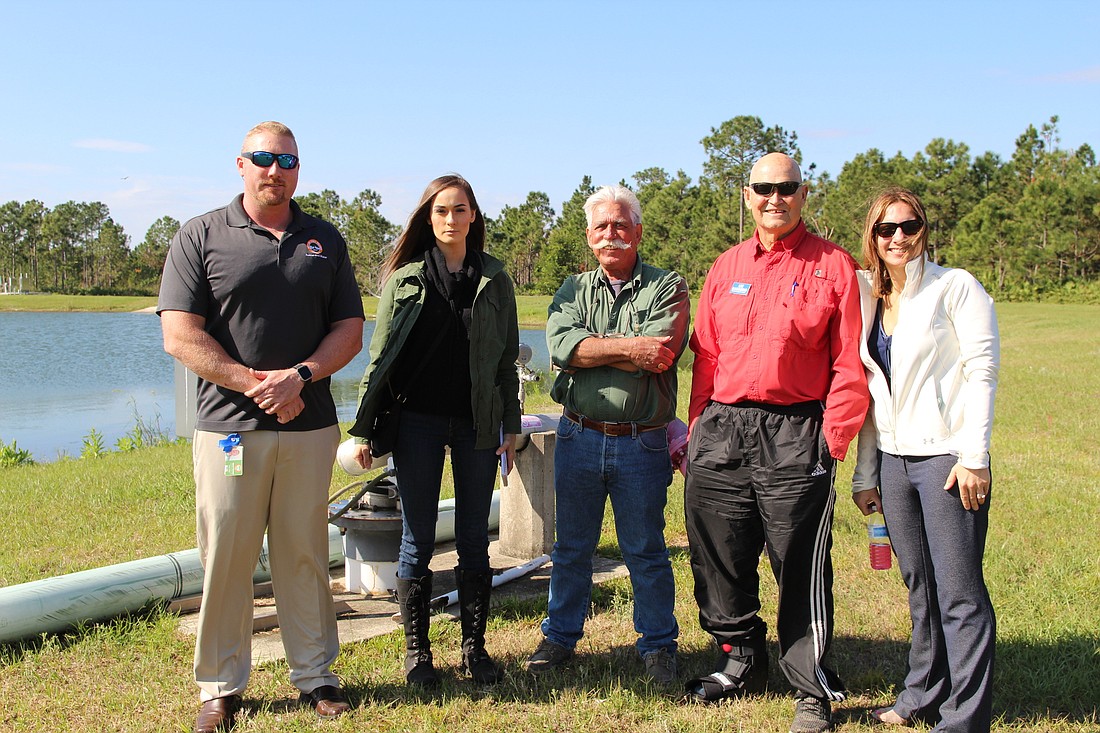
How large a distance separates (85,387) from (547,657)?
20608mm

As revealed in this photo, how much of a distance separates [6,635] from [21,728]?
31.7 inches

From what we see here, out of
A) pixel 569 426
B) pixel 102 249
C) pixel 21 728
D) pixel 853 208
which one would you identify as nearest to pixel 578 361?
pixel 569 426

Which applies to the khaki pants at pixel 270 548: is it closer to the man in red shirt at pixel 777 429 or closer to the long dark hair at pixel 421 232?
the long dark hair at pixel 421 232

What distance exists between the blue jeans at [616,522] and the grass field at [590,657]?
0.21 metres

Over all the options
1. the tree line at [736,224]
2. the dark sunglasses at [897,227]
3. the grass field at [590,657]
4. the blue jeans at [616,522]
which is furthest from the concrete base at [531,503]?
the tree line at [736,224]

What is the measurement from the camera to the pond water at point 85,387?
15172mm

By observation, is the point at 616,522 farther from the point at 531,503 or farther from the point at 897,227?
the point at 897,227

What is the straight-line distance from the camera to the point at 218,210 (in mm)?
3506

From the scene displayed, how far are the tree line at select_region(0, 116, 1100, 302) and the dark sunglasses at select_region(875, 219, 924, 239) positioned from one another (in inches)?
1058

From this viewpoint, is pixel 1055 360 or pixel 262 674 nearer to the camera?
pixel 262 674

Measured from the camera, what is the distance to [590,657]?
13.4ft

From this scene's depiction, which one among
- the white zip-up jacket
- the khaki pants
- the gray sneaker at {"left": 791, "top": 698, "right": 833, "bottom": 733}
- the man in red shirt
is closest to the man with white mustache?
the man in red shirt

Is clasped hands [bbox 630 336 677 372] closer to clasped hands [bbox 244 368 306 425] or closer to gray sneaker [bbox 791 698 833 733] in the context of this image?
clasped hands [bbox 244 368 306 425]

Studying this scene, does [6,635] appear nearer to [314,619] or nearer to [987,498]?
[314,619]
